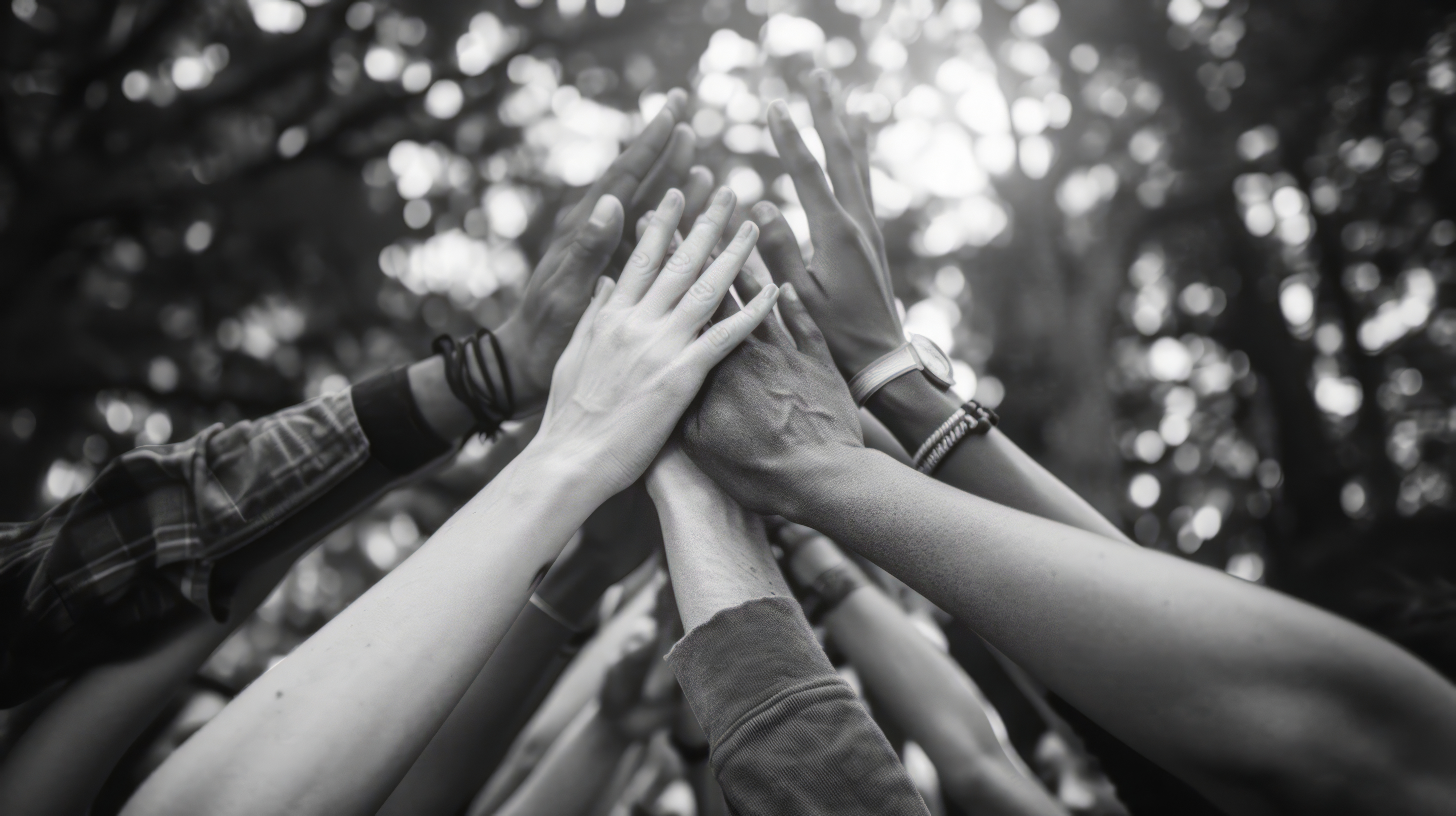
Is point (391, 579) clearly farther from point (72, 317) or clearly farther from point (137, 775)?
point (72, 317)

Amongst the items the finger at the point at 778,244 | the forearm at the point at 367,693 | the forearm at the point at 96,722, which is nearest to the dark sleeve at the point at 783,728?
the forearm at the point at 367,693

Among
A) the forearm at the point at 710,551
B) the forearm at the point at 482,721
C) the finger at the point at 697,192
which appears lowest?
the forearm at the point at 482,721

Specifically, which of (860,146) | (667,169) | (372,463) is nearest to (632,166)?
(667,169)

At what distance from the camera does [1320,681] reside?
0.88 meters

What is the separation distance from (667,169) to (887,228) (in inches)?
147

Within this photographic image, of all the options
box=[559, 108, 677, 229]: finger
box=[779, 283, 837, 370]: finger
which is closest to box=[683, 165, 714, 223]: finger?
box=[559, 108, 677, 229]: finger

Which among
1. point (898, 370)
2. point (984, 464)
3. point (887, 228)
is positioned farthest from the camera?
point (887, 228)

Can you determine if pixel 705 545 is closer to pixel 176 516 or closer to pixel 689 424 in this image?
pixel 689 424

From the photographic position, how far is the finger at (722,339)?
5.02 feet

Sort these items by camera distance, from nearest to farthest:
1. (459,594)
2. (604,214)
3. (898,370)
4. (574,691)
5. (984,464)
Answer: (459,594) → (984,464) → (898,370) → (604,214) → (574,691)

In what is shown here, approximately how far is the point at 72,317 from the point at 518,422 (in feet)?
8.95

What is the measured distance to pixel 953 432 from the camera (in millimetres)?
1509

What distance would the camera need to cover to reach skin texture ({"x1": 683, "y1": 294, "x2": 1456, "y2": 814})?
2.89 feet

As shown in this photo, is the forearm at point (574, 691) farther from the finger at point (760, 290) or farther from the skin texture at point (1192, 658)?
the skin texture at point (1192, 658)
